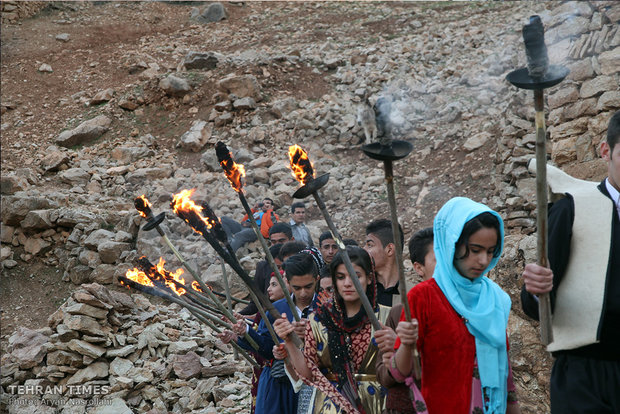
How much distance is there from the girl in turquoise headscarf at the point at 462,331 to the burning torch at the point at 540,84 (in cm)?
28

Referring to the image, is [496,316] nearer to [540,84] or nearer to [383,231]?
[540,84]

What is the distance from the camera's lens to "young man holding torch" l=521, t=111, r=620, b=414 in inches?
81.4

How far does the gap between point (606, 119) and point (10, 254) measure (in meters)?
10.3

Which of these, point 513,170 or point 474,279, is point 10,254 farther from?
point 474,279

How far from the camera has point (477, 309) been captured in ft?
7.40

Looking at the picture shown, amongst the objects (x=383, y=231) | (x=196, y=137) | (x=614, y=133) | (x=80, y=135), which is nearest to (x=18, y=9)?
(x=80, y=135)

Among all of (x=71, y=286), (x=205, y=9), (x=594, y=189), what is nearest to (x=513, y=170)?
(x=594, y=189)

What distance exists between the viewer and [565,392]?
2.14 metres

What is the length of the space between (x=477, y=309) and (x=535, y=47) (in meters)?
1.04

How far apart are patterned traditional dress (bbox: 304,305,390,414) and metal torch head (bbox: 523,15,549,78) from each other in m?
1.37

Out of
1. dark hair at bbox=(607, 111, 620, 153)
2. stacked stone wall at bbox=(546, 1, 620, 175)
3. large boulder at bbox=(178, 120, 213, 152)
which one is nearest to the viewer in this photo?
dark hair at bbox=(607, 111, 620, 153)

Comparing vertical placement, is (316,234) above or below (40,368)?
below

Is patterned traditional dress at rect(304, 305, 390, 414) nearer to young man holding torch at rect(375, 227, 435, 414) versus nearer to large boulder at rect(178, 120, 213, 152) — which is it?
young man holding torch at rect(375, 227, 435, 414)

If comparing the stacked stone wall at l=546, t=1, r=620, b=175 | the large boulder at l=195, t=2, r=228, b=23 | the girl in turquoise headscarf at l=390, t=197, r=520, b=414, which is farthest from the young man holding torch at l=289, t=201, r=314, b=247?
the large boulder at l=195, t=2, r=228, b=23
